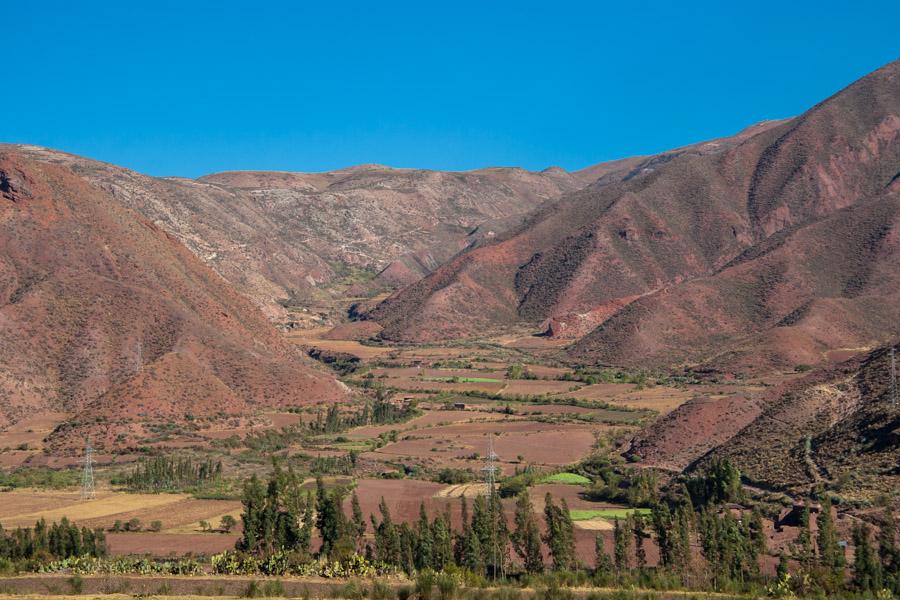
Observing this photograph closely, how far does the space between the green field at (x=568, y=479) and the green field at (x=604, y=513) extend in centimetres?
1028

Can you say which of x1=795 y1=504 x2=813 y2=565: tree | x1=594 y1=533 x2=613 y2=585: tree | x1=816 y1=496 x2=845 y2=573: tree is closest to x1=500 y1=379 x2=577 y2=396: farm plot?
x1=795 y1=504 x2=813 y2=565: tree

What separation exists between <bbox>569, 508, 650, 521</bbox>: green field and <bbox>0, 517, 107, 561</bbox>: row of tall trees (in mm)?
28522

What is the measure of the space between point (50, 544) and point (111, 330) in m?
61.9

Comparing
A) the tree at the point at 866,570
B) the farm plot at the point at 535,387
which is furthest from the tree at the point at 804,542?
the farm plot at the point at 535,387

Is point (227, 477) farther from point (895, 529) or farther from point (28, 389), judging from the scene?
point (895, 529)

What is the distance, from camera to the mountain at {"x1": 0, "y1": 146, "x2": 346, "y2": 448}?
10100cm

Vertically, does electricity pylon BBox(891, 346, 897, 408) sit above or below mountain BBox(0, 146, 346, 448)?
below

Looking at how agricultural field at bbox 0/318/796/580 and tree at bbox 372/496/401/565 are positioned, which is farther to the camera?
agricultural field at bbox 0/318/796/580

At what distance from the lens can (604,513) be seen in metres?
66.6

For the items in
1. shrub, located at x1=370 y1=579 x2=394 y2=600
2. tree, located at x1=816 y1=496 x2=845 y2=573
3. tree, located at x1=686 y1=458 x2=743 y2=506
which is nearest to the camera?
shrub, located at x1=370 y1=579 x2=394 y2=600

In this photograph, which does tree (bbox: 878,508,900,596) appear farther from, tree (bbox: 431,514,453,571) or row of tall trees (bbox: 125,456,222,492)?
row of tall trees (bbox: 125,456,222,492)

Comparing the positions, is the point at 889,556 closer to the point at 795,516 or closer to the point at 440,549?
the point at 795,516

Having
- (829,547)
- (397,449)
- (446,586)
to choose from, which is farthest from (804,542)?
(397,449)

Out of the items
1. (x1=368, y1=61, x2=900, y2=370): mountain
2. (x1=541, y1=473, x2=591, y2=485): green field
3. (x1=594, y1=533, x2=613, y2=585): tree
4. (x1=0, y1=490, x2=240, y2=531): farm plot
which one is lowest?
(x1=594, y1=533, x2=613, y2=585): tree
